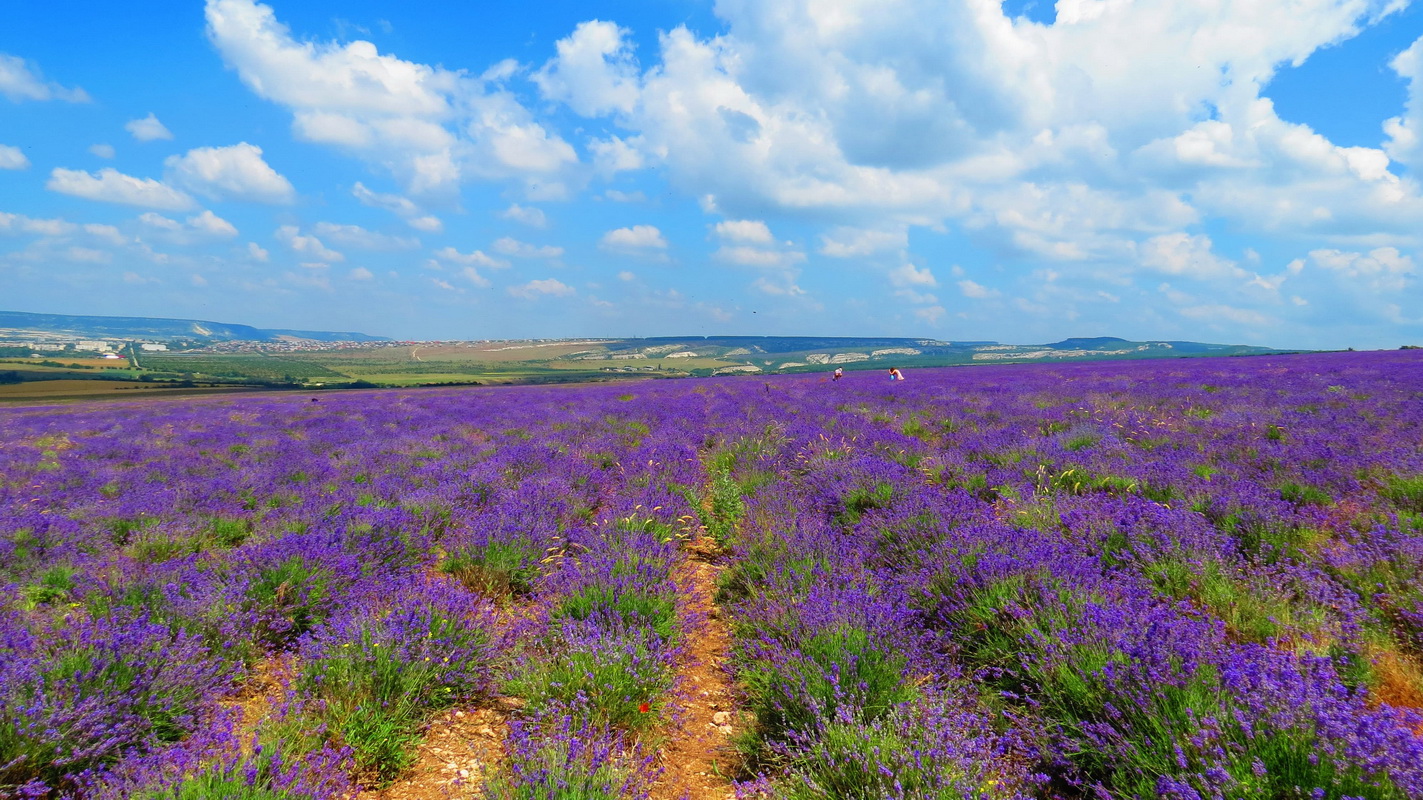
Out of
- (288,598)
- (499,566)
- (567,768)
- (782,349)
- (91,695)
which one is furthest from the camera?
(782,349)

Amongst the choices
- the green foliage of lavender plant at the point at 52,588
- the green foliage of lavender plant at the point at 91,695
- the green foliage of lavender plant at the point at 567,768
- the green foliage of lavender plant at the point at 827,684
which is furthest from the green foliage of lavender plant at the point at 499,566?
the green foliage of lavender plant at the point at 52,588

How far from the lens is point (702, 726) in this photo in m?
2.77

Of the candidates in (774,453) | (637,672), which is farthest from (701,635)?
(774,453)

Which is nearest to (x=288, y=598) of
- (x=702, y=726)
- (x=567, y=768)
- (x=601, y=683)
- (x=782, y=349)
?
(x=601, y=683)

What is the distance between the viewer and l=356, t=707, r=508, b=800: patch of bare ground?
230cm

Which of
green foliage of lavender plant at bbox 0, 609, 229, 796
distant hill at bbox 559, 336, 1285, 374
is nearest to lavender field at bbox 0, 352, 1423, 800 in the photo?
green foliage of lavender plant at bbox 0, 609, 229, 796

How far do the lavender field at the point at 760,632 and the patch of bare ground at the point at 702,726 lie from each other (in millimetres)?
20

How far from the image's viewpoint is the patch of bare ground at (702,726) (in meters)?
2.41

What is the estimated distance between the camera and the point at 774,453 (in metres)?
7.69

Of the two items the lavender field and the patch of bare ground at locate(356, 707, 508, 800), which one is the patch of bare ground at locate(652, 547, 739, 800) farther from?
the patch of bare ground at locate(356, 707, 508, 800)

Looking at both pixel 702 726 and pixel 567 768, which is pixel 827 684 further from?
pixel 567 768

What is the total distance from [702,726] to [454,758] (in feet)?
3.91

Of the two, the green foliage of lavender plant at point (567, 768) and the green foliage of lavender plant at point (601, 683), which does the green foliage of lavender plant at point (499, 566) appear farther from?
the green foliage of lavender plant at point (567, 768)

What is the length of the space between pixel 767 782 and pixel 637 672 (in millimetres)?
774
